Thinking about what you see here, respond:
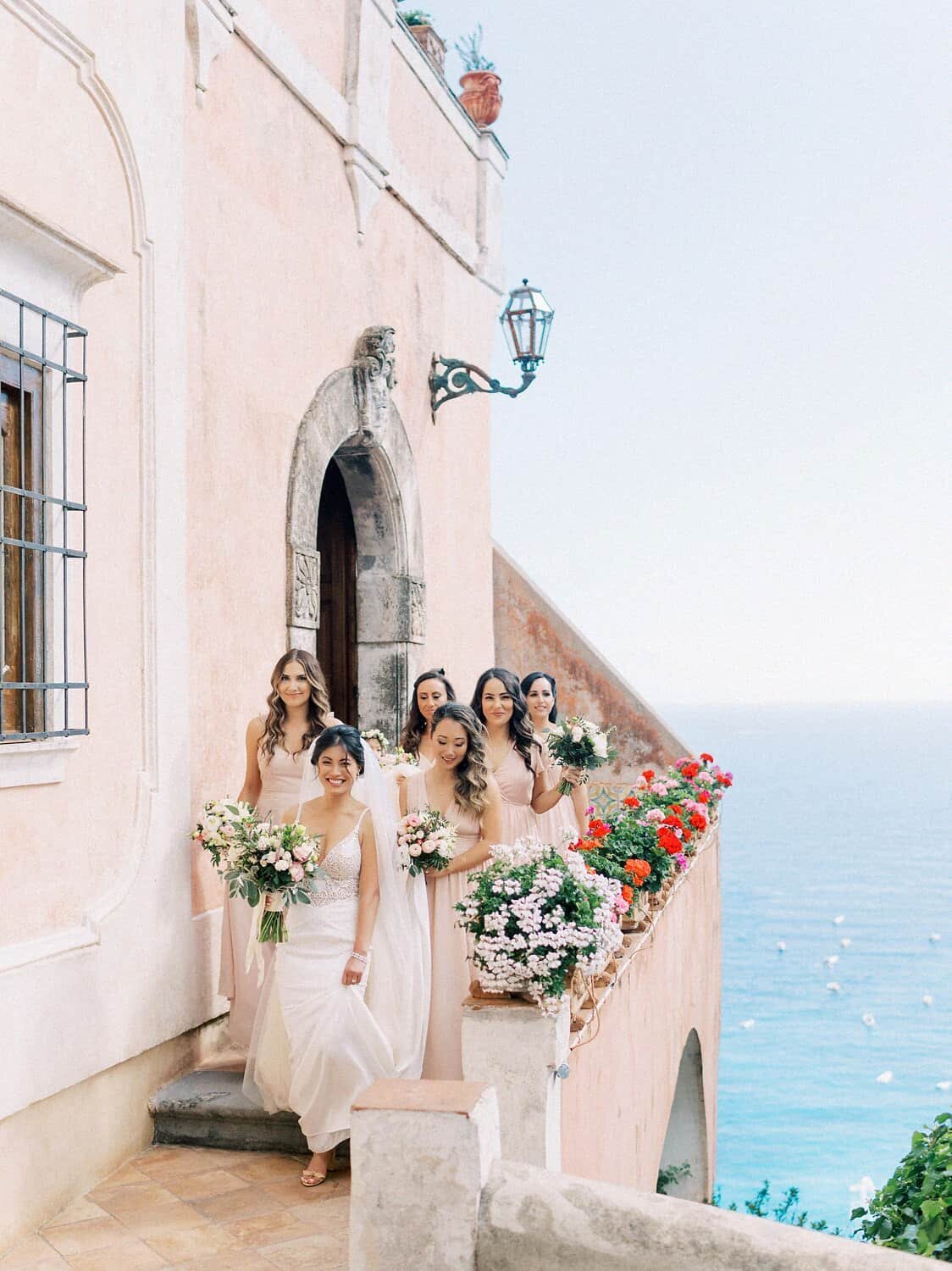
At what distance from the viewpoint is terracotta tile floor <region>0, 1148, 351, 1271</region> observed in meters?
4.08

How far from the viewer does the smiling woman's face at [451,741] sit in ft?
17.8

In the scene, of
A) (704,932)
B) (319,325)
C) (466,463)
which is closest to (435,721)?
(319,325)

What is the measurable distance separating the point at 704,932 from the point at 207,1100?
265 inches

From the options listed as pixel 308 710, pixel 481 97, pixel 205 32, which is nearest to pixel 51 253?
pixel 205 32

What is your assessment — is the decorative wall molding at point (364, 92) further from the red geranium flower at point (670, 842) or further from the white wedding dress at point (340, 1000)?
the red geranium flower at point (670, 842)

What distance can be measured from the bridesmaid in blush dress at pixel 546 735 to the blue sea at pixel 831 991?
2507cm

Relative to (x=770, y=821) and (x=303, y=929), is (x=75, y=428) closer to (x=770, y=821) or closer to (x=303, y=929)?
(x=303, y=929)

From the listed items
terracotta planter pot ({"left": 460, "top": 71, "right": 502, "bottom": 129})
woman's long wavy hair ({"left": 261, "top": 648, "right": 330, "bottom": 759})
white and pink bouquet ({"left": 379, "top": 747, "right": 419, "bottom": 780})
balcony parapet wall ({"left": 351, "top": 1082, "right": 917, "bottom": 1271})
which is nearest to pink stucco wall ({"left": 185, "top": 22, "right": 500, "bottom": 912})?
woman's long wavy hair ({"left": 261, "top": 648, "right": 330, "bottom": 759})

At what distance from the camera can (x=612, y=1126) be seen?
584cm

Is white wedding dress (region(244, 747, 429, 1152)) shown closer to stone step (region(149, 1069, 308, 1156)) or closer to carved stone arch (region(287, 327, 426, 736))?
stone step (region(149, 1069, 308, 1156))

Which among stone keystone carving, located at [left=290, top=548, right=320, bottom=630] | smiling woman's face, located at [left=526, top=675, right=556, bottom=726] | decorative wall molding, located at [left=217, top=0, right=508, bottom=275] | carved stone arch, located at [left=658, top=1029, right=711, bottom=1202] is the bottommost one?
carved stone arch, located at [left=658, top=1029, right=711, bottom=1202]

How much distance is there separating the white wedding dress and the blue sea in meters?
27.0

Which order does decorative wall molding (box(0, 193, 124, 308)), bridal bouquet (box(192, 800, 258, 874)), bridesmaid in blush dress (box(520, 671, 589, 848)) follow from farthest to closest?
bridesmaid in blush dress (box(520, 671, 589, 848))
bridal bouquet (box(192, 800, 258, 874))
decorative wall molding (box(0, 193, 124, 308))

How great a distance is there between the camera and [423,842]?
5062 mm
